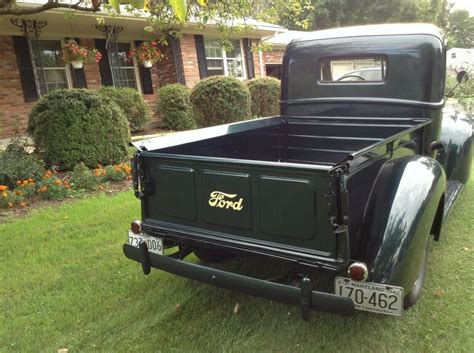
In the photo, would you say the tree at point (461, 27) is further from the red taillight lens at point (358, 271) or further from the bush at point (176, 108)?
the red taillight lens at point (358, 271)

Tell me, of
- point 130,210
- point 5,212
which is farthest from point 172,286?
point 5,212

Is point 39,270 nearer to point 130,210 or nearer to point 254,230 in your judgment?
point 130,210

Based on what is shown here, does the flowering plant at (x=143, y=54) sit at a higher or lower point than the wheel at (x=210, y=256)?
higher

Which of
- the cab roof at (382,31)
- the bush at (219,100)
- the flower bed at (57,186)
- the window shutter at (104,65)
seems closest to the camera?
the cab roof at (382,31)

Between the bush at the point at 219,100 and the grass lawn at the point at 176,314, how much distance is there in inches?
309

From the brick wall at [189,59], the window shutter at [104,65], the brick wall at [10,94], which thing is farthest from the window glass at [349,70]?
the brick wall at [189,59]

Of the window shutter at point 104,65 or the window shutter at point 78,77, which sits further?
the window shutter at point 104,65

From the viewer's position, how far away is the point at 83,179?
6.55 m

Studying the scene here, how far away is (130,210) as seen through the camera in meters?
5.54

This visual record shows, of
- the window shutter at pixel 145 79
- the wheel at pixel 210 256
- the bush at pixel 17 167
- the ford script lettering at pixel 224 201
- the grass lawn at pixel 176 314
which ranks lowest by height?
the grass lawn at pixel 176 314

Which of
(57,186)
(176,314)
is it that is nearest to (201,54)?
(57,186)

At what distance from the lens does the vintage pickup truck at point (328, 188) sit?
2.40m

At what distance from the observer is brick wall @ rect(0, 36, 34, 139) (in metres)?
10.9

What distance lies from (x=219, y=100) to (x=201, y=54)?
4.01m
